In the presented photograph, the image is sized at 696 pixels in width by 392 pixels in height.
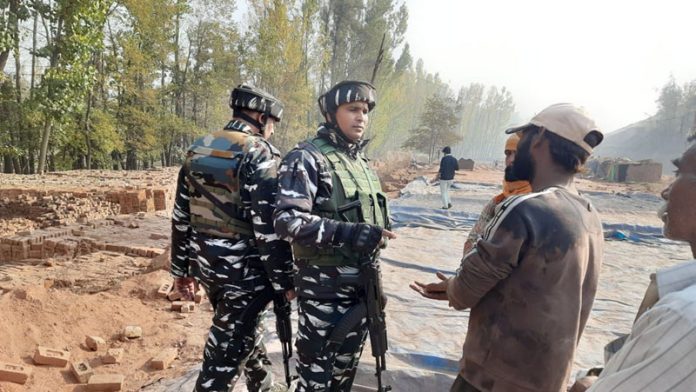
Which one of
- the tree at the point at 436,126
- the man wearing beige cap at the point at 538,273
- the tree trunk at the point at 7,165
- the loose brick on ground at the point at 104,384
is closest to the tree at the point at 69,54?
the tree trunk at the point at 7,165

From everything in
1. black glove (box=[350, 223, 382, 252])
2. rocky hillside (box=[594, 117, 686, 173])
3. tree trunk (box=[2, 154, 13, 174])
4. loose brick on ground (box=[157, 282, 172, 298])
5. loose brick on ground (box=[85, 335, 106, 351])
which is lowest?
loose brick on ground (box=[85, 335, 106, 351])

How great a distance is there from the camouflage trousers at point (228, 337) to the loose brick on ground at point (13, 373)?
1446 millimetres

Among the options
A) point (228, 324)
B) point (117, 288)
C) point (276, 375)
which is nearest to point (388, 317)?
point (276, 375)

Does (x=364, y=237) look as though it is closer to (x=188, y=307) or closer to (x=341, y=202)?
(x=341, y=202)

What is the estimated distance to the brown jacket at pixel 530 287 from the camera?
1.31 m

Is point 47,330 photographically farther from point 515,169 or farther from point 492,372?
point 515,169

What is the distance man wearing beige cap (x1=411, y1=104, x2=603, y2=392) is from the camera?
1.31 metres

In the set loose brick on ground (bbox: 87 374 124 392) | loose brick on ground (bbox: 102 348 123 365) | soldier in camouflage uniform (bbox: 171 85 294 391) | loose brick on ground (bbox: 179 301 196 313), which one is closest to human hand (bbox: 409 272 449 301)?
soldier in camouflage uniform (bbox: 171 85 294 391)

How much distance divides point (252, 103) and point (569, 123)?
164cm

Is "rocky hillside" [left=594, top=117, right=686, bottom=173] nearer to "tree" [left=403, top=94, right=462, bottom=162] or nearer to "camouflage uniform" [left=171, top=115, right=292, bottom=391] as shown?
"tree" [left=403, top=94, right=462, bottom=162]

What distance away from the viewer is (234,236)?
221 centimetres

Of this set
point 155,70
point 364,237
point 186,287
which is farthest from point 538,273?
point 155,70

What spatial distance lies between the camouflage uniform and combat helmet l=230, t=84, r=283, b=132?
0.28ft

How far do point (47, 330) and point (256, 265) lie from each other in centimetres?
244
